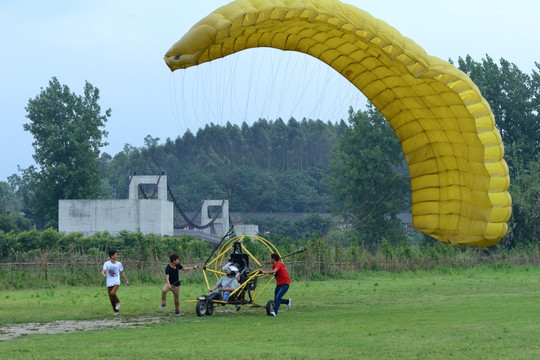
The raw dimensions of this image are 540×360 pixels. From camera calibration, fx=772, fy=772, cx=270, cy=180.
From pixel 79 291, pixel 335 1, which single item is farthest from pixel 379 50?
pixel 79 291

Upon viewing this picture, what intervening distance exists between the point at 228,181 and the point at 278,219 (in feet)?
199

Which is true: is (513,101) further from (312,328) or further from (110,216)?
(312,328)

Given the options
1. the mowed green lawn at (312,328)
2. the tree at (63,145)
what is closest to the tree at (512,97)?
A: the tree at (63,145)

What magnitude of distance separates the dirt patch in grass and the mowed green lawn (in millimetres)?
219

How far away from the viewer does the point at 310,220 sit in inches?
2645

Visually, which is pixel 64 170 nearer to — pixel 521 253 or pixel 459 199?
pixel 521 253

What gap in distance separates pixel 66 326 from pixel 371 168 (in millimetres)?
36199

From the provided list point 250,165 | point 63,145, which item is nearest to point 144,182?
point 63,145

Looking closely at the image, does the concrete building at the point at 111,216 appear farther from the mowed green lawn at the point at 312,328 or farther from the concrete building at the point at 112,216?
the mowed green lawn at the point at 312,328

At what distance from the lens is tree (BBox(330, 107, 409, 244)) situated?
43.6 m

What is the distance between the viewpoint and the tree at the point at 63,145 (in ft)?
189

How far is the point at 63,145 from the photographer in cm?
5816

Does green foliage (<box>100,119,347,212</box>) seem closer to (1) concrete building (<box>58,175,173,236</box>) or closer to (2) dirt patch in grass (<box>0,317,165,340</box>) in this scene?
(2) dirt patch in grass (<box>0,317,165,340</box>)

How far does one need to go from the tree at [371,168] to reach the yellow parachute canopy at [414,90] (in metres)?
25.0
